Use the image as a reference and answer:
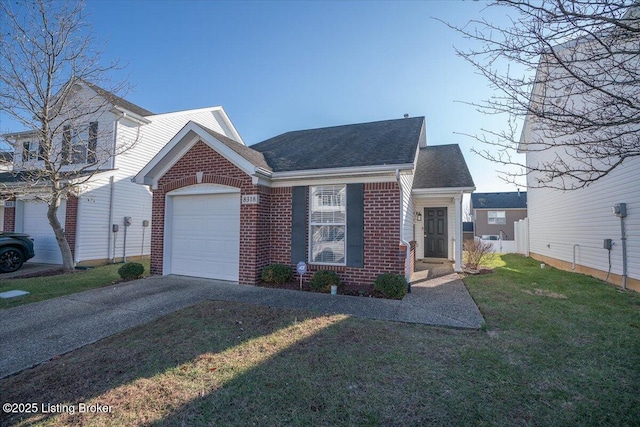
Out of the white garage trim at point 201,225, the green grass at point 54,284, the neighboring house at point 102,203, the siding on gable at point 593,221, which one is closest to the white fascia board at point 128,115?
the neighboring house at point 102,203

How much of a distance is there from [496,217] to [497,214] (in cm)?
30

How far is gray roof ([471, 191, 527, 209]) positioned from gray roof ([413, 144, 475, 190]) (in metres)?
18.3

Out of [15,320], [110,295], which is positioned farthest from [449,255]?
[15,320]

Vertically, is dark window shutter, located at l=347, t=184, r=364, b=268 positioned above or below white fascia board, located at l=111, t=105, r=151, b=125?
below

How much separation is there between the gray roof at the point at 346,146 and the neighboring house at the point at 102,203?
2545 mm

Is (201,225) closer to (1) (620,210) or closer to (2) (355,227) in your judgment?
(2) (355,227)

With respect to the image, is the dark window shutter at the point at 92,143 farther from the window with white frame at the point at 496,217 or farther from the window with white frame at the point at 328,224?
the window with white frame at the point at 496,217

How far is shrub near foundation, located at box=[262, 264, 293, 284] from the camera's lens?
7590mm

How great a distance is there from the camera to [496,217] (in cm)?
2823

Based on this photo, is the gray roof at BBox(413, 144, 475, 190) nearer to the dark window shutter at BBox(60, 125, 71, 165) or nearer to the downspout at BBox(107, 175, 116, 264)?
the dark window shutter at BBox(60, 125, 71, 165)

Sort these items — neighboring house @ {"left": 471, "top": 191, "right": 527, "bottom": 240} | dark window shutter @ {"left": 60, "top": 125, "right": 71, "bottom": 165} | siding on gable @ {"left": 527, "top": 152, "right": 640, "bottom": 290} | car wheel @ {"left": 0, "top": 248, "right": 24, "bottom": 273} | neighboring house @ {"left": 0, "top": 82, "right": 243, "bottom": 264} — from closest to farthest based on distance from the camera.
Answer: siding on gable @ {"left": 527, "top": 152, "right": 640, "bottom": 290}, dark window shutter @ {"left": 60, "top": 125, "right": 71, "bottom": 165}, car wheel @ {"left": 0, "top": 248, "right": 24, "bottom": 273}, neighboring house @ {"left": 0, "top": 82, "right": 243, "bottom": 264}, neighboring house @ {"left": 471, "top": 191, "right": 527, "bottom": 240}

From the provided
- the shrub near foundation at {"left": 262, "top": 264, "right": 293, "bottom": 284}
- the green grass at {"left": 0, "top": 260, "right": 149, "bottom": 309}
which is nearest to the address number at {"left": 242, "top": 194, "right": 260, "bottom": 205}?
the shrub near foundation at {"left": 262, "top": 264, "right": 293, "bottom": 284}

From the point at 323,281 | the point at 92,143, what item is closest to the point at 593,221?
the point at 323,281

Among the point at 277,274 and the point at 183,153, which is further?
the point at 183,153
